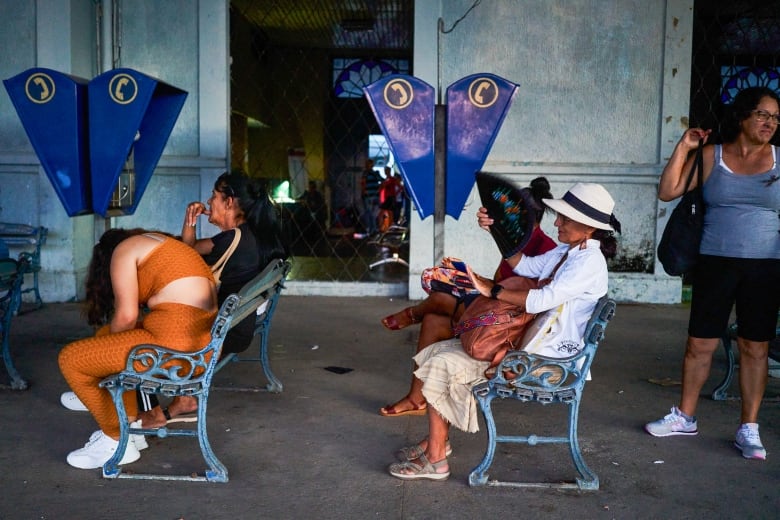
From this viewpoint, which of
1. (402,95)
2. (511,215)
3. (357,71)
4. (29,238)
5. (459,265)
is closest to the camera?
(459,265)

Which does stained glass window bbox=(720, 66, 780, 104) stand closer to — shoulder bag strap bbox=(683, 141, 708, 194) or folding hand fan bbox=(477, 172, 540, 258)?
shoulder bag strap bbox=(683, 141, 708, 194)

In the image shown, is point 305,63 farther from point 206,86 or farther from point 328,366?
point 328,366

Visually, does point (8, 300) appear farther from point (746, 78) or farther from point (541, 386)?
point (746, 78)

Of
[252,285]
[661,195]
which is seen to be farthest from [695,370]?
[252,285]

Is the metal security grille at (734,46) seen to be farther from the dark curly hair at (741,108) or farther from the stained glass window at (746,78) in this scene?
the dark curly hair at (741,108)

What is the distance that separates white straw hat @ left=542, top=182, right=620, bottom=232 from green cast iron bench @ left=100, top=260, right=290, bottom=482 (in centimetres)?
130

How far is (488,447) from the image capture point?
2.95 meters

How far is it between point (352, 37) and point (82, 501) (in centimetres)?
1190

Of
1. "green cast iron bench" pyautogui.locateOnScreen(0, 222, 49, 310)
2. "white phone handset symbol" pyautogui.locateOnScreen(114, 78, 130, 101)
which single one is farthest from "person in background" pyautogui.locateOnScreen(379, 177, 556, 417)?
"green cast iron bench" pyautogui.locateOnScreen(0, 222, 49, 310)

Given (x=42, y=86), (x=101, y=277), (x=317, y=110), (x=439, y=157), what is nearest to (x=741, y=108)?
(x=439, y=157)

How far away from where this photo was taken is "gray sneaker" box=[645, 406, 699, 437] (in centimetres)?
361

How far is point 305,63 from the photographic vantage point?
626 inches

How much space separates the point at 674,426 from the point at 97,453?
2.55 metres

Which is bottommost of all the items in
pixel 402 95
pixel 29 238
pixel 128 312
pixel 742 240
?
pixel 128 312
